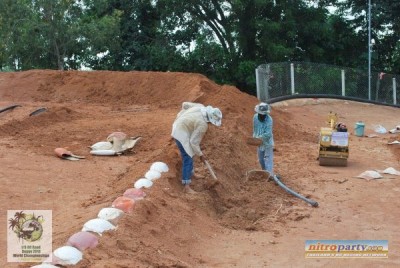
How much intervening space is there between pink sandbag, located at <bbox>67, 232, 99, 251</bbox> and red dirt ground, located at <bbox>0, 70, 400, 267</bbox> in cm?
12

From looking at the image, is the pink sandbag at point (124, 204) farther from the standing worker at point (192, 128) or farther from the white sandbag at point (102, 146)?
the white sandbag at point (102, 146)

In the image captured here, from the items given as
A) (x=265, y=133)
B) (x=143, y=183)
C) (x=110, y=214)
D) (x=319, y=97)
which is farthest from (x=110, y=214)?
(x=319, y=97)

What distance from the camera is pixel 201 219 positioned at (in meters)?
8.40

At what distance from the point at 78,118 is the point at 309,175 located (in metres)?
6.59

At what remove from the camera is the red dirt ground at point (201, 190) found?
278 inches

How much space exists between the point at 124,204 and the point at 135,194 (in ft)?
1.79

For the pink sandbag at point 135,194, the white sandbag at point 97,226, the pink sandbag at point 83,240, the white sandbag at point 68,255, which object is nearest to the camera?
the white sandbag at point 68,255

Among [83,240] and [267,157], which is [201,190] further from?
[83,240]

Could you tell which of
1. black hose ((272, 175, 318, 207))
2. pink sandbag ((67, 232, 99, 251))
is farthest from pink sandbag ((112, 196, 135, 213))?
black hose ((272, 175, 318, 207))

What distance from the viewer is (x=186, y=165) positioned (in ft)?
30.3

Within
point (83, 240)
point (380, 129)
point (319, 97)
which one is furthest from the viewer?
point (319, 97)

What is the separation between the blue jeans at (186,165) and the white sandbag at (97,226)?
2595 mm

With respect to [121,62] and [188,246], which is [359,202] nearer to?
[188,246]

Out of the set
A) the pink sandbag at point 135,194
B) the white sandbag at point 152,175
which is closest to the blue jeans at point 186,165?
the white sandbag at point 152,175
